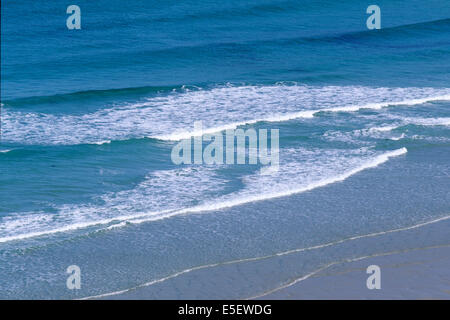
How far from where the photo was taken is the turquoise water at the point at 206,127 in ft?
43.1

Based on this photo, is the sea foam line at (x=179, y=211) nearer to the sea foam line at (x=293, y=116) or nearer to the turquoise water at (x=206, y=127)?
the turquoise water at (x=206, y=127)

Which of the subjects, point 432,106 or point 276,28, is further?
point 276,28

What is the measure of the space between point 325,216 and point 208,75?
45.1 feet

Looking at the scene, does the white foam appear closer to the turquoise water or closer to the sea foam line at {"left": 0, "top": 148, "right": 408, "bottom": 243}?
the turquoise water

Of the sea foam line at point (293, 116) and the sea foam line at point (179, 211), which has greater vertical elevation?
the sea foam line at point (293, 116)

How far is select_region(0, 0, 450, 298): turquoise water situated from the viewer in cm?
1313

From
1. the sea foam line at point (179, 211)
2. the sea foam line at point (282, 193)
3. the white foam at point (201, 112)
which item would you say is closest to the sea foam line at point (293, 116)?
the white foam at point (201, 112)

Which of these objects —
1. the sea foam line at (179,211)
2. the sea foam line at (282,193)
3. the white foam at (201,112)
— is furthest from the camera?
the white foam at (201,112)

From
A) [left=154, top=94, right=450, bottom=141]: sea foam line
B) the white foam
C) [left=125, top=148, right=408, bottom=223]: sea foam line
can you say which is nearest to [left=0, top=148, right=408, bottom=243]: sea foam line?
[left=125, top=148, right=408, bottom=223]: sea foam line

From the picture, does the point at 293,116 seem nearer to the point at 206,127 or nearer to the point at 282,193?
the point at 206,127

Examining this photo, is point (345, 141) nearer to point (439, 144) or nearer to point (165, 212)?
point (439, 144)

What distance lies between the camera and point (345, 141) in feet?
62.4
